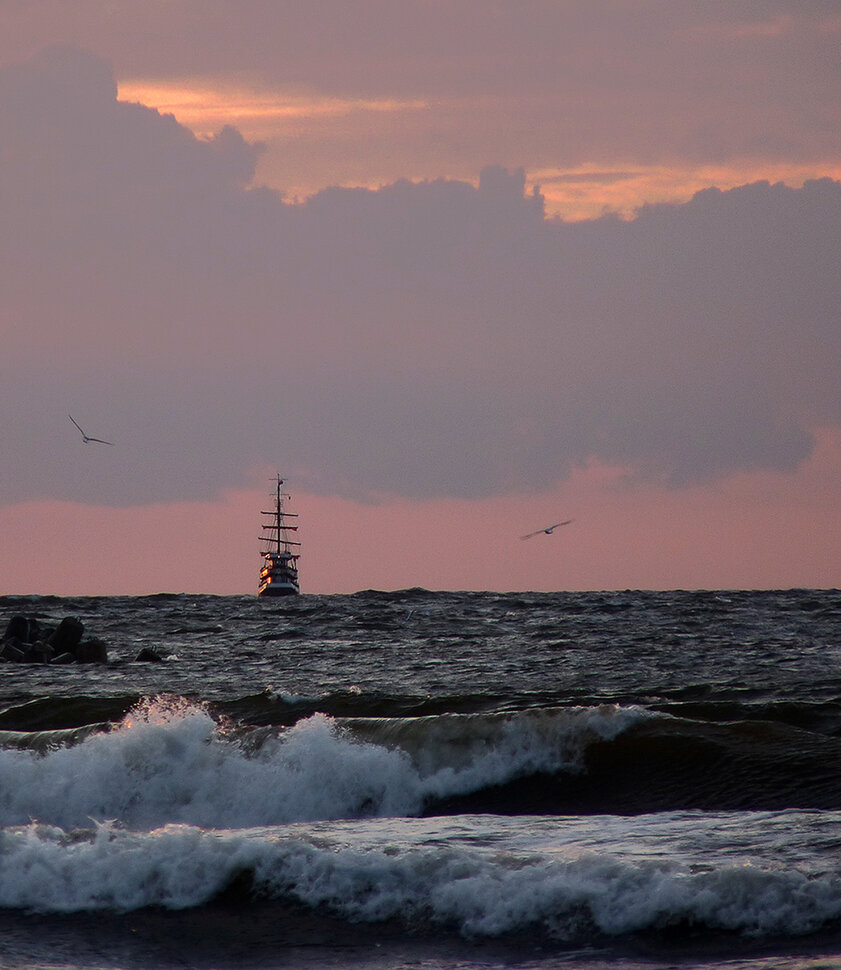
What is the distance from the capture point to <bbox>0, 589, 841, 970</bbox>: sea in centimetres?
1198

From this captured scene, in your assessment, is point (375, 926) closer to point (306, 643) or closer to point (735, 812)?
point (735, 812)

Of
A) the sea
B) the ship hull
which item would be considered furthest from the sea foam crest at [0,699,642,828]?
the ship hull

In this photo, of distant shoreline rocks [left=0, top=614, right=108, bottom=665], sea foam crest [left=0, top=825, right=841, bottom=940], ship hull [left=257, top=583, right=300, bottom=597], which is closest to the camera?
sea foam crest [left=0, top=825, right=841, bottom=940]

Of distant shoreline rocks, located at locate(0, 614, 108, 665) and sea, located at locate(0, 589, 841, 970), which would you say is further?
distant shoreline rocks, located at locate(0, 614, 108, 665)

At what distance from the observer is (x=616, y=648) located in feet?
139

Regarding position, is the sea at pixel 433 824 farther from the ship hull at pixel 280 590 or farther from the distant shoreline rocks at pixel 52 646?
the ship hull at pixel 280 590

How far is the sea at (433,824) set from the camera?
12.0 m

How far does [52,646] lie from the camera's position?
48031 mm

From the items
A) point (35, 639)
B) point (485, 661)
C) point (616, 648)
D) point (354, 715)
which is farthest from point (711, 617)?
point (354, 715)

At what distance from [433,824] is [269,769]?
375 cm

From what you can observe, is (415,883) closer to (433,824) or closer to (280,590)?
(433,824)

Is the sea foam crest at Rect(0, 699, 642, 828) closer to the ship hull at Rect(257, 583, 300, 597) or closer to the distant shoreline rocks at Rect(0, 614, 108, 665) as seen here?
the distant shoreline rocks at Rect(0, 614, 108, 665)

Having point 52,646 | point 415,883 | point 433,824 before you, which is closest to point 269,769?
point 433,824

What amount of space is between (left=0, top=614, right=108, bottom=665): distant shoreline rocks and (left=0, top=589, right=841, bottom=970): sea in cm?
1221
